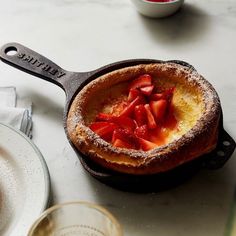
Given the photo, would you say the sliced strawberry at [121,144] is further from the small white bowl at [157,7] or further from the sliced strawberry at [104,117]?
the small white bowl at [157,7]

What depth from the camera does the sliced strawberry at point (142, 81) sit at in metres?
0.98

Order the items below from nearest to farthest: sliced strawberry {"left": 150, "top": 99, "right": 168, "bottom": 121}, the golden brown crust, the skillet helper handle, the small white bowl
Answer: the golden brown crust
sliced strawberry {"left": 150, "top": 99, "right": 168, "bottom": 121}
the skillet helper handle
the small white bowl

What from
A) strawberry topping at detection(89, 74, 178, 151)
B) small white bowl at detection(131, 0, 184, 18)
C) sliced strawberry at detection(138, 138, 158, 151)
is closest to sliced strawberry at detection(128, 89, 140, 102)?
strawberry topping at detection(89, 74, 178, 151)

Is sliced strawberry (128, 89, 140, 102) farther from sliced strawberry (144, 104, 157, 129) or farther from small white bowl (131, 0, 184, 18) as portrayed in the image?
Answer: small white bowl (131, 0, 184, 18)

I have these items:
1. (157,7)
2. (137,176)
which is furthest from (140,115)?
(157,7)

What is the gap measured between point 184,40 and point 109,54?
177mm

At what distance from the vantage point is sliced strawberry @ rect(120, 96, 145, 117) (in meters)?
0.94

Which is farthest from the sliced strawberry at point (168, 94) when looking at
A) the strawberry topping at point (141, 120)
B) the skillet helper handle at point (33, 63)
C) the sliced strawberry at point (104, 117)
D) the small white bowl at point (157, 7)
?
the small white bowl at point (157, 7)

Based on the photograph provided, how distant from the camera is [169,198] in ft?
2.94

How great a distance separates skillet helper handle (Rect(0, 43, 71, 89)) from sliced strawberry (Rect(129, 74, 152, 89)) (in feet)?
0.46

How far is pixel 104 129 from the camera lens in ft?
2.97

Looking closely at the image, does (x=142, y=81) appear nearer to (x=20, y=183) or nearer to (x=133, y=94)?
(x=133, y=94)

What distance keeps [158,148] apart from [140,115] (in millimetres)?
101

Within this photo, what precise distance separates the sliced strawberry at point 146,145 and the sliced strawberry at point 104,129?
0.05 metres
